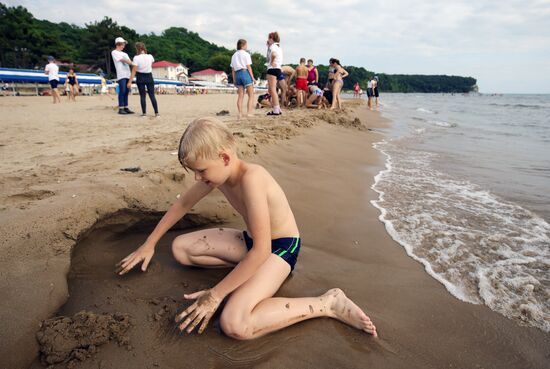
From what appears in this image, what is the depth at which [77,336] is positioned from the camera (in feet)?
4.41

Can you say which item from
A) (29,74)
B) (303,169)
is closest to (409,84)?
(29,74)

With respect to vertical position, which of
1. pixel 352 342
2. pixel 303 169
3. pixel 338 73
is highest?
pixel 338 73

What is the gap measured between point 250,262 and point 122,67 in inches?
299

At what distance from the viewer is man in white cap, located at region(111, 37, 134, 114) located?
24.1ft

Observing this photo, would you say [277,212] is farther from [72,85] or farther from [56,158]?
[72,85]

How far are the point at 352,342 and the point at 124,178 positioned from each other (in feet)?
6.94

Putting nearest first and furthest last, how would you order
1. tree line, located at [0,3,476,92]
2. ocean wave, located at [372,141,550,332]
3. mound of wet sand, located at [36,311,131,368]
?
mound of wet sand, located at [36,311,131,368] < ocean wave, located at [372,141,550,332] < tree line, located at [0,3,476,92]

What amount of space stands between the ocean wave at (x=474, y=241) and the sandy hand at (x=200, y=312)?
1381mm

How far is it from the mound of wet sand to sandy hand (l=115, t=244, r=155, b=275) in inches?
17.1

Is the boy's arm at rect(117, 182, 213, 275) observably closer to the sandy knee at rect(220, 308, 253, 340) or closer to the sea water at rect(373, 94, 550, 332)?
the sandy knee at rect(220, 308, 253, 340)

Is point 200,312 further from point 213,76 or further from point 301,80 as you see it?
point 213,76

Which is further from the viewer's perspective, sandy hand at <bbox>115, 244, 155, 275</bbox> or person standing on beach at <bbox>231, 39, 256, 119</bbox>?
person standing on beach at <bbox>231, 39, 256, 119</bbox>

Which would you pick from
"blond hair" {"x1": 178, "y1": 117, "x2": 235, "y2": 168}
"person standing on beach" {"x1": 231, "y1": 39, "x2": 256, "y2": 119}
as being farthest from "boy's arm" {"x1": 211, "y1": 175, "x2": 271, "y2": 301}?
"person standing on beach" {"x1": 231, "y1": 39, "x2": 256, "y2": 119}

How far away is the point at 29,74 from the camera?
67.6 feet
